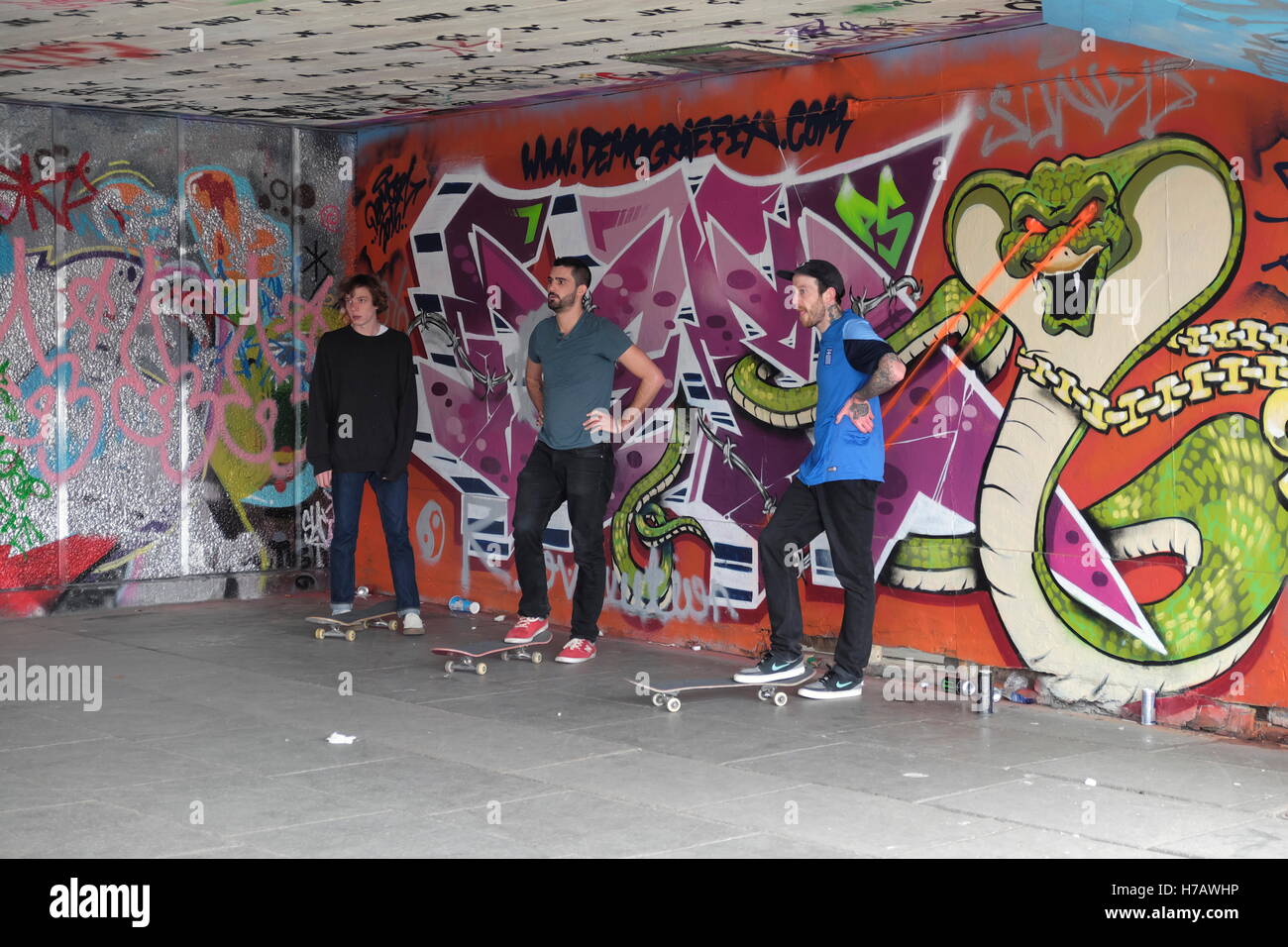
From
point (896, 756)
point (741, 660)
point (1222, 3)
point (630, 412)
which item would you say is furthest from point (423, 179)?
point (1222, 3)

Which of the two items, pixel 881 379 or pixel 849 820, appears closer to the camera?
pixel 849 820

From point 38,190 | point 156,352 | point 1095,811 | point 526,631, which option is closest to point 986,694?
point 1095,811

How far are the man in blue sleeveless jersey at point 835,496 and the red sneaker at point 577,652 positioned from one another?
118 centimetres

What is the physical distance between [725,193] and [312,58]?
2.56 meters

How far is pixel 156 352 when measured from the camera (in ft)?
35.3

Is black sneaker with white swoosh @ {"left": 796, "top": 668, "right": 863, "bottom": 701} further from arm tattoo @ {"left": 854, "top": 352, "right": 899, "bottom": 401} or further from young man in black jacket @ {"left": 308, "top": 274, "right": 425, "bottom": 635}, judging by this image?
young man in black jacket @ {"left": 308, "top": 274, "right": 425, "bottom": 635}

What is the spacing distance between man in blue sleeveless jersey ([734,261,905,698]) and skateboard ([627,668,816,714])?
6cm

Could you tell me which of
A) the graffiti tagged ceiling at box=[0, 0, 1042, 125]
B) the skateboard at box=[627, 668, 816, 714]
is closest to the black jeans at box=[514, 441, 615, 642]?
the skateboard at box=[627, 668, 816, 714]

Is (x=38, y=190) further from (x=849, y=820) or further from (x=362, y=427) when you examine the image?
(x=849, y=820)

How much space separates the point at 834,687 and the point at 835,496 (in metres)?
1.00

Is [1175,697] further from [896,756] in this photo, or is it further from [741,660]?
[741,660]

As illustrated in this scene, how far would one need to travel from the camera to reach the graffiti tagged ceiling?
24.0ft

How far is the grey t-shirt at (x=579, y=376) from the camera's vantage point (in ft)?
28.6

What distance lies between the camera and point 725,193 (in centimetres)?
902
